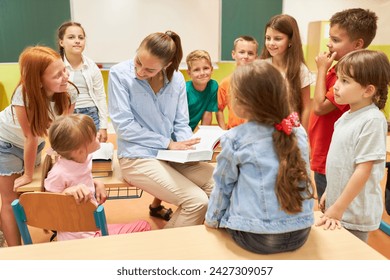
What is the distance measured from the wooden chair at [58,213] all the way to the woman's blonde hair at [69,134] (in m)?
0.30

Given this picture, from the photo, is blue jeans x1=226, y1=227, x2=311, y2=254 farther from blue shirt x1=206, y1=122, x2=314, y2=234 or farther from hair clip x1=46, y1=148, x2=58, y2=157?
hair clip x1=46, y1=148, x2=58, y2=157

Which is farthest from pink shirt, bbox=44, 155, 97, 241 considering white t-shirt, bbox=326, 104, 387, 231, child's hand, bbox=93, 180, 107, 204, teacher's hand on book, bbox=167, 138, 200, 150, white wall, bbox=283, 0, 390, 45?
white wall, bbox=283, 0, 390, 45

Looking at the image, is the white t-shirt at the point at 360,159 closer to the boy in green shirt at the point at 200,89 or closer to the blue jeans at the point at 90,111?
the boy in green shirt at the point at 200,89

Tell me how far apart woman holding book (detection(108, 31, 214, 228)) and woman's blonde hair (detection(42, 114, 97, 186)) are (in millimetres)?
302

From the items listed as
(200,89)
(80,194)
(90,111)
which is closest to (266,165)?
(80,194)

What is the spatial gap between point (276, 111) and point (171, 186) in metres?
0.86

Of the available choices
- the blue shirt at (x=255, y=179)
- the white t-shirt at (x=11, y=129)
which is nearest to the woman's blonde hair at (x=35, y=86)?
the white t-shirt at (x=11, y=129)

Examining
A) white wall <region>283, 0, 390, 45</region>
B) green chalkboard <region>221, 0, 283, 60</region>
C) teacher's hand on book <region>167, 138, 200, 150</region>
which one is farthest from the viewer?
white wall <region>283, 0, 390, 45</region>

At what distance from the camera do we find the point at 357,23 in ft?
5.97

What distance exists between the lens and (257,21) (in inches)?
190

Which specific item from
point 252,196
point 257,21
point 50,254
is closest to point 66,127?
point 50,254

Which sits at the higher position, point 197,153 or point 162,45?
point 162,45

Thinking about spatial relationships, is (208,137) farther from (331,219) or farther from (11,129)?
(11,129)

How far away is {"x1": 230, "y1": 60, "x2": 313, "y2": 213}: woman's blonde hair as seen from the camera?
1.11 metres
